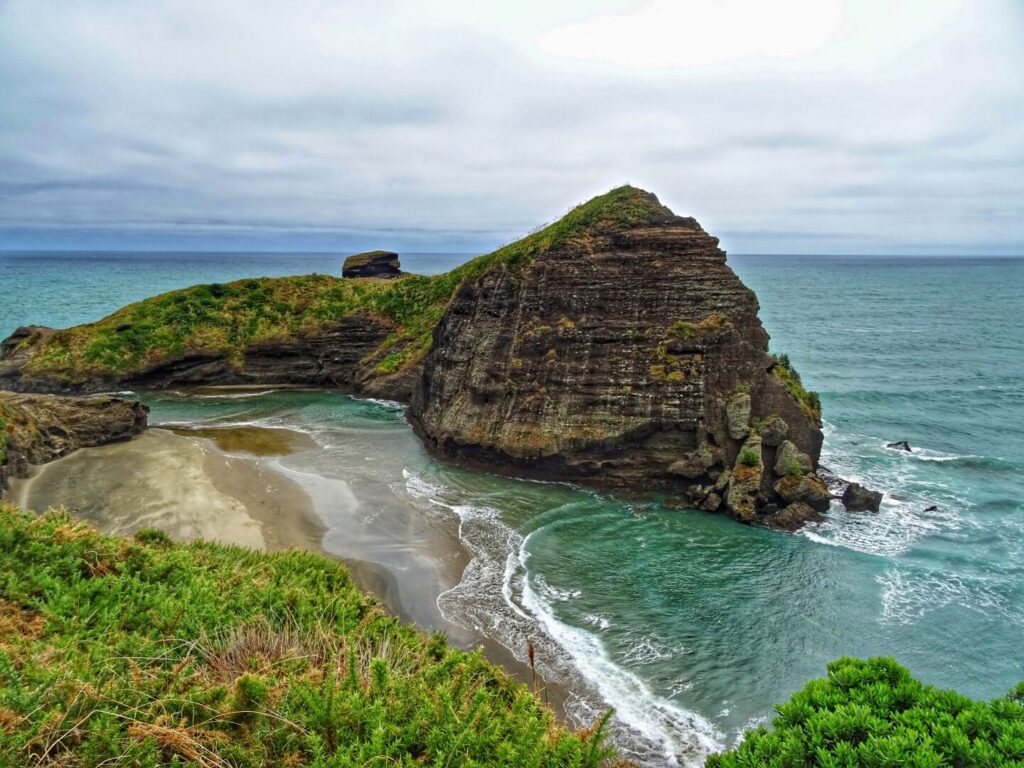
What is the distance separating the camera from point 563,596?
68.6 ft

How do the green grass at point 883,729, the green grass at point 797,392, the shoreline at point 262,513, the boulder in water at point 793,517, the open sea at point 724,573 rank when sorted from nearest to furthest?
1. the green grass at point 883,729
2. the open sea at point 724,573
3. the shoreline at point 262,513
4. the boulder in water at point 793,517
5. the green grass at point 797,392

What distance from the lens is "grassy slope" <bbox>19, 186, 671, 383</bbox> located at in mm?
51938

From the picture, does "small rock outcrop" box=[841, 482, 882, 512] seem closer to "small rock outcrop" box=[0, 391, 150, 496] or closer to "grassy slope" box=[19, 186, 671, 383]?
"grassy slope" box=[19, 186, 671, 383]

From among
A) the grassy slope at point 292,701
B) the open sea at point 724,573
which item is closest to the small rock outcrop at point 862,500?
the open sea at point 724,573

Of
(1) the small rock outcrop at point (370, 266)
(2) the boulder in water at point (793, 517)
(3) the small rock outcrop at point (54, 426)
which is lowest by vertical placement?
(2) the boulder in water at point (793, 517)

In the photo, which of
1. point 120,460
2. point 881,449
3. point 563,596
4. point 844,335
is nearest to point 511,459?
point 563,596

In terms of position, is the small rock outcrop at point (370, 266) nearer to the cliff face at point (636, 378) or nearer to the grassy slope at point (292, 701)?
the cliff face at point (636, 378)

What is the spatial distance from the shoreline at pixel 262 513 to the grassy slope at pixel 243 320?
21.9 metres

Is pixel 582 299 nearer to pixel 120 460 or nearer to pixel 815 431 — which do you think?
pixel 815 431

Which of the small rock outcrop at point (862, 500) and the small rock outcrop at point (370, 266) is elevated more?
the small rock outcrop at point (370, 266)

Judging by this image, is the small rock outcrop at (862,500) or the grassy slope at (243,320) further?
the grassy slope at (243,320)

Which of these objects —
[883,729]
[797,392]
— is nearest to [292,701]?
[883,729]

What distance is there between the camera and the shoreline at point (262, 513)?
2094 centimetres

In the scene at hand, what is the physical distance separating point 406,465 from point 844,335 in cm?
6861
